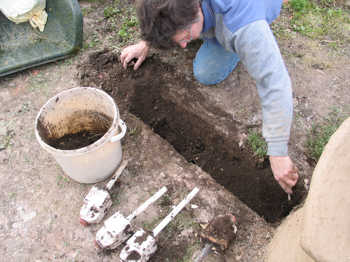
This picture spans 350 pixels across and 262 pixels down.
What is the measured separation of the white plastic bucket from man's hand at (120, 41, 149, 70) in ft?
2.37

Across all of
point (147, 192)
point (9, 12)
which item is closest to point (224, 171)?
point (147, 192)

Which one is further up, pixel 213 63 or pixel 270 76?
pixel 270 76

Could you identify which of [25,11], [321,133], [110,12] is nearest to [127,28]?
[110,12]

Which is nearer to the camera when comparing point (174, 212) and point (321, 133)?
point (174, 212)

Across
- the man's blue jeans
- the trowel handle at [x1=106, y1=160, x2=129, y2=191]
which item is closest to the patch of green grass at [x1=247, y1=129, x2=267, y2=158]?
the man's blue jeans

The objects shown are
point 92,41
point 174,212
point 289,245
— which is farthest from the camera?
point 92,41

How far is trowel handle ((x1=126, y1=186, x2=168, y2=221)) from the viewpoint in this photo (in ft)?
5.95

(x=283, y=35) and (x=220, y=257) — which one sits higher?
A: (x=283, y=35)

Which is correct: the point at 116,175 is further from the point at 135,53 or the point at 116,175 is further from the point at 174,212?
the point at 135,53

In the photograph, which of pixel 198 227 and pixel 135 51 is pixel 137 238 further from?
pixel 135 51

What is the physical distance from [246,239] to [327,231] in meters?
1.03

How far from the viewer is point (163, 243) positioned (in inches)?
72.6

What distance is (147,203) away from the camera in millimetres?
1877

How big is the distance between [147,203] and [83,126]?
2.79 feet
